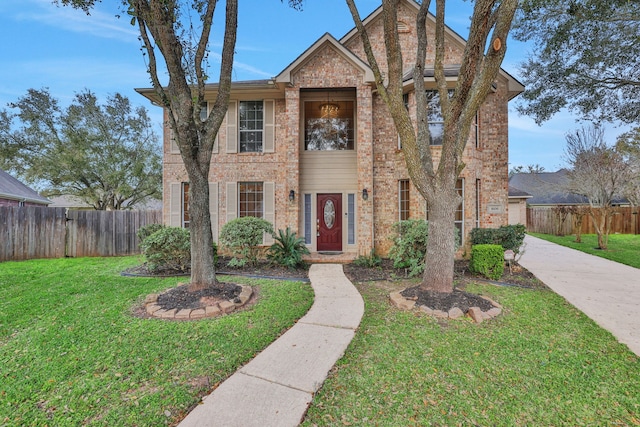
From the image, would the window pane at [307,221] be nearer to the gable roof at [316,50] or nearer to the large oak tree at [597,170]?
the gable roof at [316,50]

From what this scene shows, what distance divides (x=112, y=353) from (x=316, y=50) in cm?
877

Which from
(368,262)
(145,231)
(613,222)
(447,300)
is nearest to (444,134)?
(447,300)

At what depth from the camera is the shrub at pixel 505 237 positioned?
292 inches

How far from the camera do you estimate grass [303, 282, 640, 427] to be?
2.22 metres

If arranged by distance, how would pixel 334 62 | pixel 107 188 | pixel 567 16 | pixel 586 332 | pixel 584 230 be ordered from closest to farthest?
pixel 586 332, pixel 567 16, pixel 334 62, pixel 107 188, pixel 584 230

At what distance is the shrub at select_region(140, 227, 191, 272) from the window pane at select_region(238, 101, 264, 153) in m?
4.01

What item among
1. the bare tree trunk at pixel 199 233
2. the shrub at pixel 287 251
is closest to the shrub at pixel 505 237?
the shrub at pixel 287 251

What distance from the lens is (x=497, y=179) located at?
360 inches

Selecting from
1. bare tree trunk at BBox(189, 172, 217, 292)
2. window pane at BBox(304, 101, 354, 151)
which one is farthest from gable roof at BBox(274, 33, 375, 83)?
bare tree trunk at BBox(189, 172, 217, 292)

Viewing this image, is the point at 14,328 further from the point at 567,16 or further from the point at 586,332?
the point at 567,16

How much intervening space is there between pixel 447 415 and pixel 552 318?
10.6 feet

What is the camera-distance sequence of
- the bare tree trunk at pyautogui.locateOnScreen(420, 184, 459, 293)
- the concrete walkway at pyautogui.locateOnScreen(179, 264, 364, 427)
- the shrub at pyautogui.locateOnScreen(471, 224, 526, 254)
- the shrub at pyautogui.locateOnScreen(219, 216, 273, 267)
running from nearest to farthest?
the concrete walkway at pyautogui.locateOnScreen(179, 264, 364, 427), the bare tree trunk at pyautogui.locateOnScreen(420, 184, 459, 293), the shrub at pyautogui.locateOnScreen(219, 216, 273, 267), the shrub at pyautogui.locateOnScreen(471, 224, 526, 254)

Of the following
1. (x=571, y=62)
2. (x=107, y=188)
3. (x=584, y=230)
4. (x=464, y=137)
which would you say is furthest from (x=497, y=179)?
(x=107, y=188)

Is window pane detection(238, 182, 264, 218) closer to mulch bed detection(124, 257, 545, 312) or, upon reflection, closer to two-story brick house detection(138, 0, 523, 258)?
two-story brick house detection(138, 0, 523, 258)
